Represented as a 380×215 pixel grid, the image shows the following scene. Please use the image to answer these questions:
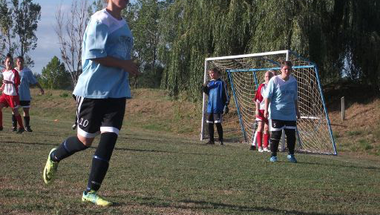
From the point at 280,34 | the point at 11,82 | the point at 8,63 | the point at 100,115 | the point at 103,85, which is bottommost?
the point at 100,115

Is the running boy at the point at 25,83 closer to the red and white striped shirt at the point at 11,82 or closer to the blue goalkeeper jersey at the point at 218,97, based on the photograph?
the red and white striped shirt at the point at 11,82

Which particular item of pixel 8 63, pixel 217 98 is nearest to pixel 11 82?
pixel 8 63

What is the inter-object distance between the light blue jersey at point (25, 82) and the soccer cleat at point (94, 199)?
10.5m

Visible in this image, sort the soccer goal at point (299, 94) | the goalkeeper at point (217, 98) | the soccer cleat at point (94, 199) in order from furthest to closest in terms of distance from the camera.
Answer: the soccer goal at point (299, 94) < the goalkeeper at point (217, 98) < the soccer cleat at point (94, 199)

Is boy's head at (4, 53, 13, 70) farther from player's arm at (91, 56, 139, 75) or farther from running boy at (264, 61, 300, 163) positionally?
player's arm at (91, 56, 139, 75)

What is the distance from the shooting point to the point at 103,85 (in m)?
5.38

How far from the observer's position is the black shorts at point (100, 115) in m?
5.38

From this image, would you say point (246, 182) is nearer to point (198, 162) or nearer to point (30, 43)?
point (198, 162)

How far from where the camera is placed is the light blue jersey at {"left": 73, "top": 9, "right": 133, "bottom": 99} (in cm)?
530

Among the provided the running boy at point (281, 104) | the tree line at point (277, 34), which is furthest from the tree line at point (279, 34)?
the running boy at point (281, 104)

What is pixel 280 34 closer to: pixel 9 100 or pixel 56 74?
pixel 9 100

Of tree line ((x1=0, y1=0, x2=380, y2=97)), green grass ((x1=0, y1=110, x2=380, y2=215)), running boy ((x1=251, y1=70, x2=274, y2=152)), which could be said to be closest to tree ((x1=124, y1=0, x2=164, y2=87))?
tree line ((x1=0, y1=0, x2=380, y2=97))

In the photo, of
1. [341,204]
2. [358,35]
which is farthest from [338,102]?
[341,204]

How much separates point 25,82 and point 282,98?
7.93 meters
